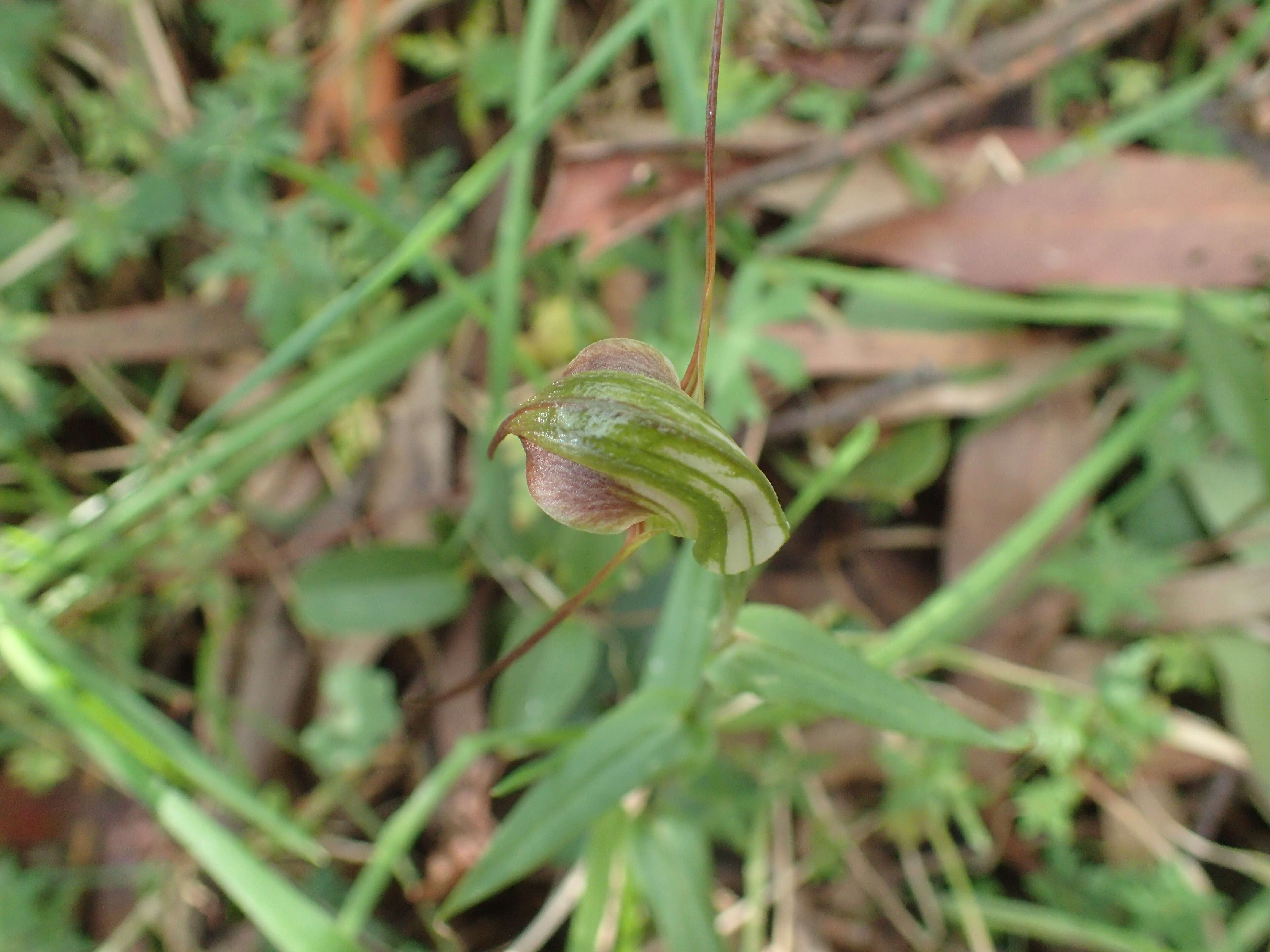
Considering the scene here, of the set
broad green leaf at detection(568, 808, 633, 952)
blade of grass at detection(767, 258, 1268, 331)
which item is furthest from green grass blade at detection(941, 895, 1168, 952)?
blade of grass at detection(767, 258, 1268, 331)

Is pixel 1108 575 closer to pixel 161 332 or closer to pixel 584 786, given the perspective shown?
pixel 584 786

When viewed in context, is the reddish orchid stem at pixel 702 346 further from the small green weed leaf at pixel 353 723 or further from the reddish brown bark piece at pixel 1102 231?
the reddish brown bark piece at pixel 1102 231

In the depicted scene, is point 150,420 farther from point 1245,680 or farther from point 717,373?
point 1245,680

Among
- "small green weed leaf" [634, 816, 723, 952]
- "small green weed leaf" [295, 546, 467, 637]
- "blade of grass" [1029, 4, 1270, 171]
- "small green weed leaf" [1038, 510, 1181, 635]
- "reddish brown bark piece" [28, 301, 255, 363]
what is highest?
"reddish brown bark piece" [28, 301, 255, 363]

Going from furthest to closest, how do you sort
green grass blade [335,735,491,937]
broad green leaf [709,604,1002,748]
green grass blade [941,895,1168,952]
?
green grass blade [941,895,1168,952]
green grass blade [335,735,491,937]
broad green leaf [709,604,1002,748]

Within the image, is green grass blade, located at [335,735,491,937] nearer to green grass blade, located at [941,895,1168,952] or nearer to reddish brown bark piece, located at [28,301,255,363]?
green grass blade, located at [941,895,1168,952]

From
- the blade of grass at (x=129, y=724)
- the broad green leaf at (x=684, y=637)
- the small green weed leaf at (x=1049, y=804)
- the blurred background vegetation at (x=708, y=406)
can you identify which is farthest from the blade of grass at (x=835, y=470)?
the blade of grass at (x=129, y=724)

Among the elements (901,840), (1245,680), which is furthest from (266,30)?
(1245,680)
